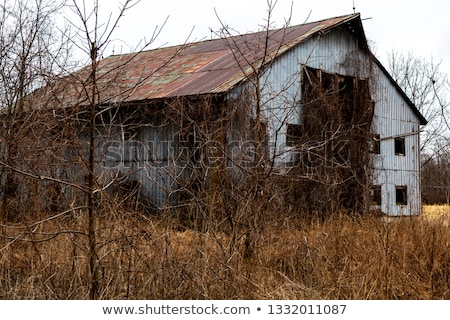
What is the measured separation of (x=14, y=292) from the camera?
17.2ft

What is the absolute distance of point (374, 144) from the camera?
18125 mm

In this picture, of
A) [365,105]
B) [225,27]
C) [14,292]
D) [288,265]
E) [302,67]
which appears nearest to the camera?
[14,292]

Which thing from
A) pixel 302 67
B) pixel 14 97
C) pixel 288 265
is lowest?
pixel 288 265

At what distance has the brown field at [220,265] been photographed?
17.2 ft

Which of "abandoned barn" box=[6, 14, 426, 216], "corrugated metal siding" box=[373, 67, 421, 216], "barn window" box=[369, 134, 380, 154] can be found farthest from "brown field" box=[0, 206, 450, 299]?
"corrugated metal siding" box=[373, 67, 421, 216]

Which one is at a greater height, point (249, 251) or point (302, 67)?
point (302, 67)

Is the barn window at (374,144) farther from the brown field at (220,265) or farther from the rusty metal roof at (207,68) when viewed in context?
the brown field at (220,265)

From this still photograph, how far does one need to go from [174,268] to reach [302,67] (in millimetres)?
11426

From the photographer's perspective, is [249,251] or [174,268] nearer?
[174,268]

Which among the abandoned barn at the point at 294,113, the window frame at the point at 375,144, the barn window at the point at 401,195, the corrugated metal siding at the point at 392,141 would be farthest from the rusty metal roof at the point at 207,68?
the barn window at the point at 401,195

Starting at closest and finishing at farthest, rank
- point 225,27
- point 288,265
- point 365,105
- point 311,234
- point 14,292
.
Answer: point 14,292, point 288,265, point 225,27, point 311,234, point 365,105

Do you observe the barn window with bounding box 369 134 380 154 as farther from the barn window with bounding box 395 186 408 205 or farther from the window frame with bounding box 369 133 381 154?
the barn window with bounding box 395 186 408 205
